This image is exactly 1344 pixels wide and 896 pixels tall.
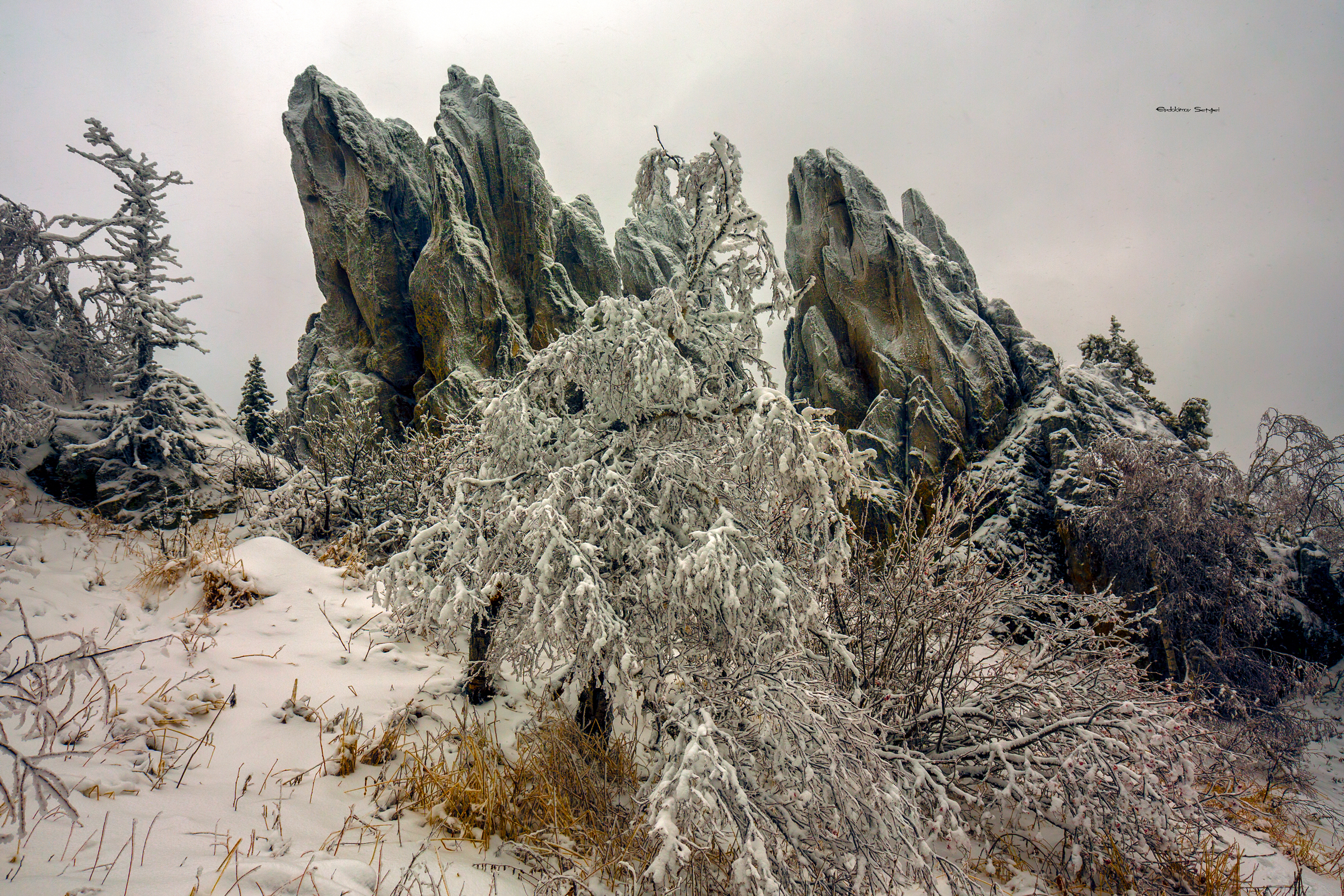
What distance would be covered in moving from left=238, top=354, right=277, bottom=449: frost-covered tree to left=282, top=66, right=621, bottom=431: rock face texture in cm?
116

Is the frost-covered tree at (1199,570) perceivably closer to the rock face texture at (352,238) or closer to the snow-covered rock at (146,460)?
the snow-covered rock at (146,460)

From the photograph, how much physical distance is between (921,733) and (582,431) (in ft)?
11.3

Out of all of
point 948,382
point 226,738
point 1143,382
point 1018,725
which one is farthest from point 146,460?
point 1143,382

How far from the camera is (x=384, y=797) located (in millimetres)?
3008

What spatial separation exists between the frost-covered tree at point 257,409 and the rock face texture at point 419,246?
116 centimetres

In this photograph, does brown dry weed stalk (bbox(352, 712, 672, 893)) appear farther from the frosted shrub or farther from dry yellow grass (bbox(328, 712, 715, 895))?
the frosted shrub

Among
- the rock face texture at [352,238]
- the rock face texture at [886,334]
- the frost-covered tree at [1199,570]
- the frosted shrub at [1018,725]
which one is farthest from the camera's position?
the rock face texture at [352,238]

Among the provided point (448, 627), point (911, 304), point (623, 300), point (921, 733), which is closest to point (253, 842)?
point (448, 627)

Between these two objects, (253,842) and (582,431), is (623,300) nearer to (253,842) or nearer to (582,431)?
(582,431)

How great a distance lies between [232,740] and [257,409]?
24867 millimetres

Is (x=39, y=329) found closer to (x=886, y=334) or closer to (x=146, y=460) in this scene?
(x=146, y=460)

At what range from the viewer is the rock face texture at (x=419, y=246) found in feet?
70.1

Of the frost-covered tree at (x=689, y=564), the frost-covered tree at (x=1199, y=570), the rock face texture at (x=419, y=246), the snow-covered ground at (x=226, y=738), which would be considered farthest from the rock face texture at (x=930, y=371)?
the snow-covered ground at (x=226, y=738)

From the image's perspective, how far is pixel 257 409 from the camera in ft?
74.8
